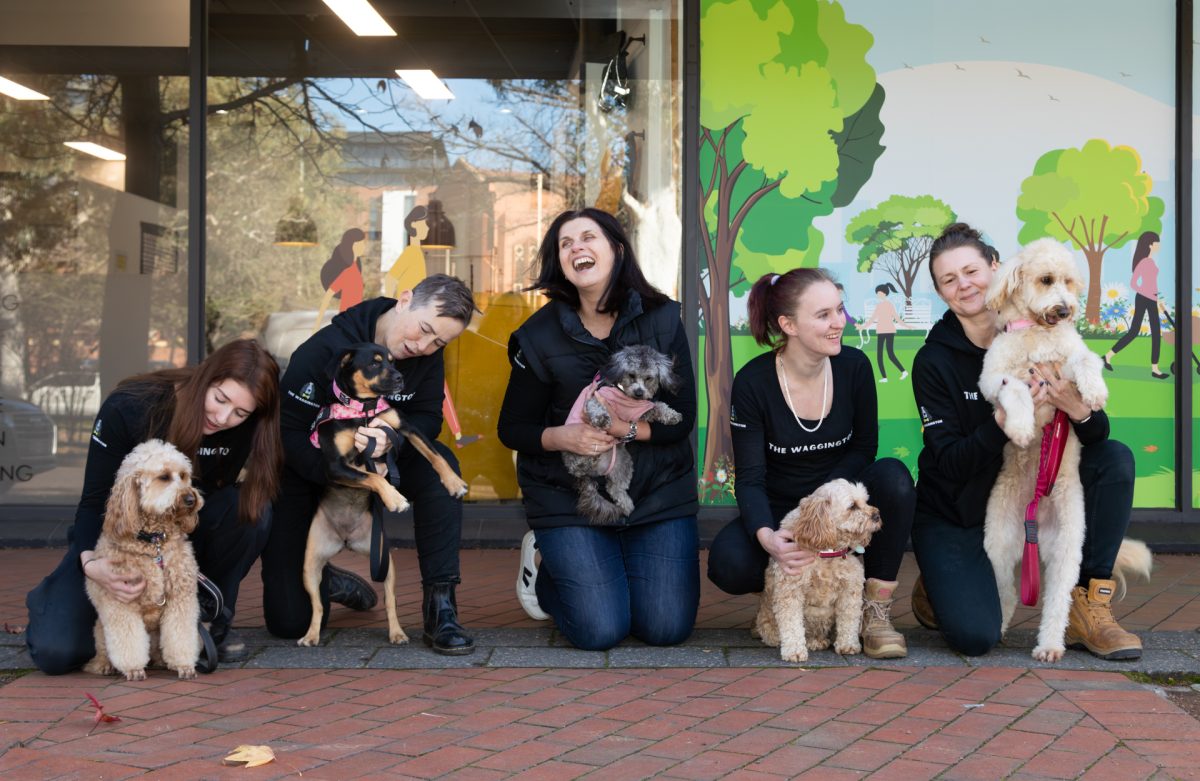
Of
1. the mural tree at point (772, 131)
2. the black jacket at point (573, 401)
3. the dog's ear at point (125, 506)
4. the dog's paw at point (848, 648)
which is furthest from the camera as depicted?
the mural tree at point (772, 131)

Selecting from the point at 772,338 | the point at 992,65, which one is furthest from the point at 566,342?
the point at 992,65

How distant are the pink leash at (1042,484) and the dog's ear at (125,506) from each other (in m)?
3.38

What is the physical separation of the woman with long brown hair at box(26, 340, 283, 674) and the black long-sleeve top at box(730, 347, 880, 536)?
190cm

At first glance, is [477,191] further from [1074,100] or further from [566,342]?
[1074,100]

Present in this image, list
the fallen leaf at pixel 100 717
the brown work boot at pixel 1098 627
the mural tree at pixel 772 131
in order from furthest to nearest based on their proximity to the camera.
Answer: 1. the mural tree at pixel 772 131
2. the brown work boot at pixel 1098 627
3. the fallen leaf at pixel 100 717

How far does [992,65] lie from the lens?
304 inches

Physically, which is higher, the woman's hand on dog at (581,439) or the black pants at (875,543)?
the woman's hand on dog at (581,439)

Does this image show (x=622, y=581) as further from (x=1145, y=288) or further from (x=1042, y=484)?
(x=1145, y=288)

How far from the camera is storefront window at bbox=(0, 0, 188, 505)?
8.09 m

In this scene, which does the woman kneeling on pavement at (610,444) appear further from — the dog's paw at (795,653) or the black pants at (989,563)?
the black pants at (989,563)

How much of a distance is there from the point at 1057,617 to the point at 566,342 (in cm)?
228

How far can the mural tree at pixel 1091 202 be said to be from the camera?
7.64 meters

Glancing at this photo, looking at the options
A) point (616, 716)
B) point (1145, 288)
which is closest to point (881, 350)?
point (1145, 288)

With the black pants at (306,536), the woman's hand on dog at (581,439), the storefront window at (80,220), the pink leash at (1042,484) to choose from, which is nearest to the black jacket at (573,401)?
the woman's hand on dog at (581,439)
